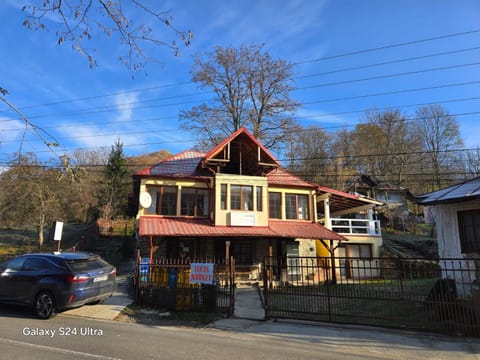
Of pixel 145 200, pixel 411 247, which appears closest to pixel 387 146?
pixel 411 247

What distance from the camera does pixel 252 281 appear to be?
17.8 m

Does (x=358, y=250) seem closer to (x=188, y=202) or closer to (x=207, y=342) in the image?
(x=188, y=202)

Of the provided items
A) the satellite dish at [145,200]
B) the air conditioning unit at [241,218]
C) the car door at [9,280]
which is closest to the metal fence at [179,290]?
the car door at [9,280]

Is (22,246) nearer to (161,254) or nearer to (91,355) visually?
(161,254)

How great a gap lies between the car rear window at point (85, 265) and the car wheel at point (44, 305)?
0.87 metres

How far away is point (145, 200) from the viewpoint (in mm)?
17328

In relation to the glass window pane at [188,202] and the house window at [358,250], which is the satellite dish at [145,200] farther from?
the house window at [358,250]

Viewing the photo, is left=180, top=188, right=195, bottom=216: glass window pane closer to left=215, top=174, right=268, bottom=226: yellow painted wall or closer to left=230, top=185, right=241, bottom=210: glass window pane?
left=215, top=174, right=268, bottom=226: yellow painted wall

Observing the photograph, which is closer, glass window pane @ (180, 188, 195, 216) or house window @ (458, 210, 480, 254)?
house window @ (458, 210, 480, 254)

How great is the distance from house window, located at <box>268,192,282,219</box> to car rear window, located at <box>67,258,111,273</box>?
1186 centimetres

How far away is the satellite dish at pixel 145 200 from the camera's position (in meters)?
17.2

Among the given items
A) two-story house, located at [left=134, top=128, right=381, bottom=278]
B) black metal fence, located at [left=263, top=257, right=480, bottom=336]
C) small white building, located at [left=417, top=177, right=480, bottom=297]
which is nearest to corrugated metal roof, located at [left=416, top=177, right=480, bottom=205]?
small white building, located at [left=417, top=177, right=480, bottom=297]

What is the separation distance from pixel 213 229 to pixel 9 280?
9.45m

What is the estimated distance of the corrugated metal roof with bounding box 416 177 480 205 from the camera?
29.5 feet
